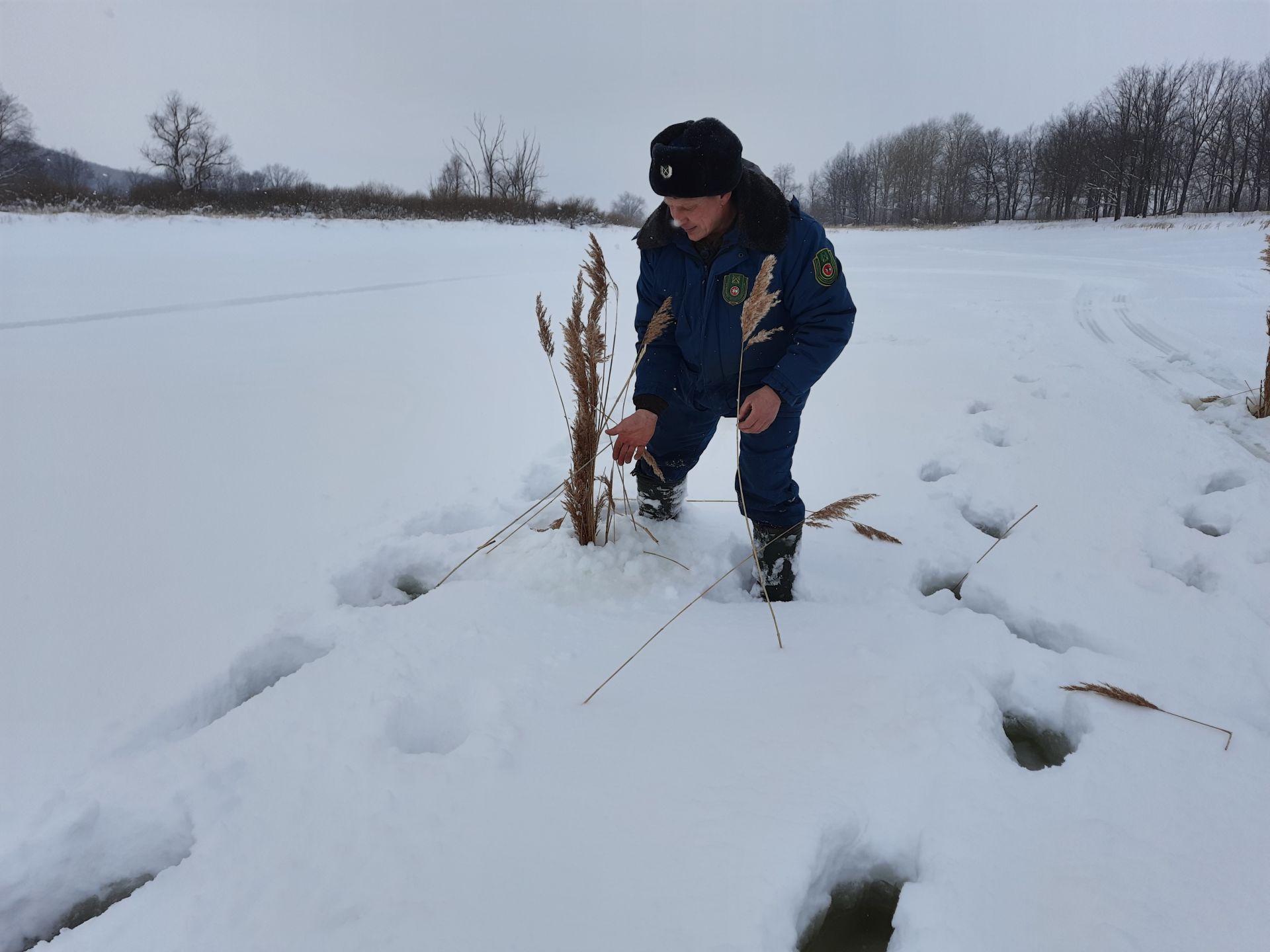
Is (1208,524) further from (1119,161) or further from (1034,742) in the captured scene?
(1119,161)

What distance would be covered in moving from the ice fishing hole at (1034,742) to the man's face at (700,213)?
1523mm

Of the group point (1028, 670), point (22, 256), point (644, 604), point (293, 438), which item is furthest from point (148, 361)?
point (22, 256)

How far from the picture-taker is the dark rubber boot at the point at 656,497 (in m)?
2.34

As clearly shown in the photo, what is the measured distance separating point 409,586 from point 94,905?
3.55ft

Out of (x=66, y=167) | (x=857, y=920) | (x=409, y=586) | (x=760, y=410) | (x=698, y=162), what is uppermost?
(x=66, y=167)

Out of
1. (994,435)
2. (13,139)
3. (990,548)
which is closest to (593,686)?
(990,548)

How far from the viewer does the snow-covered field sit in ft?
3.53

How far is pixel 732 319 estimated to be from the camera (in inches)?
73.6

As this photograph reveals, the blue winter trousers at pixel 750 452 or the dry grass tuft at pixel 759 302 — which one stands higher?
the dry grass tuft at pixel 759 302

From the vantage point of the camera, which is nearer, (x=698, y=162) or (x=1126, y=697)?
(x=1126, y=697)

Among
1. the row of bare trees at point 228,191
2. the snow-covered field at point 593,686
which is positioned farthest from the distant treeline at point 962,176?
the snow-covered field at point 593,686

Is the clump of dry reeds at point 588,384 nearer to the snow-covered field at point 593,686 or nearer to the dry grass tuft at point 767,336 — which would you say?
the snow-covered field at point 593,686

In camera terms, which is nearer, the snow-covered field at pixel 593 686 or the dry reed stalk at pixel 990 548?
the snow-covered field at pixel 593 686

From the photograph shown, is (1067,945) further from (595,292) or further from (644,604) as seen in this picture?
(595,292)
